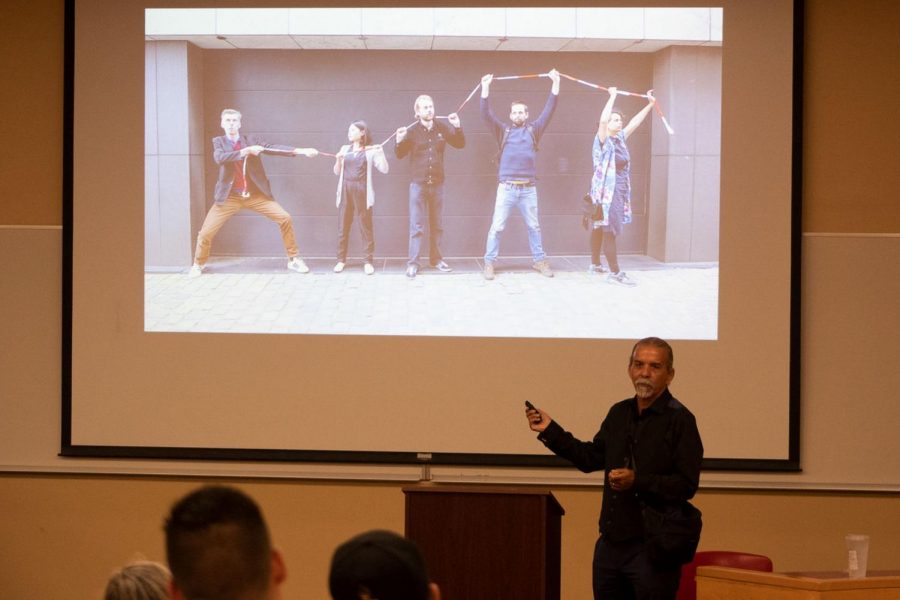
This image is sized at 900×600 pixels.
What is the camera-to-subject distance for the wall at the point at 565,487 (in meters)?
5.44

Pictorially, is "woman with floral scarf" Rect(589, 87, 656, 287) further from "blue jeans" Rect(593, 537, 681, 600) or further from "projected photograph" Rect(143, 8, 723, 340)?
"blue jeans" Rect(593, 537, 681, 600)

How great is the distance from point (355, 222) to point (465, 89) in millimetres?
884

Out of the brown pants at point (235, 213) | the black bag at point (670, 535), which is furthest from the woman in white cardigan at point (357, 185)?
the black bag at point (670, 535)

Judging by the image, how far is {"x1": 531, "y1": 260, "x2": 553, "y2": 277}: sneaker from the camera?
5.57m

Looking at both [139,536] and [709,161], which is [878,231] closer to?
[709,161]

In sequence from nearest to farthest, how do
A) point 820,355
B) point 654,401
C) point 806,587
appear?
1. point 806,587
2. point 654,401
3. point 820,355

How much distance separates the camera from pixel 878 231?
215 inches

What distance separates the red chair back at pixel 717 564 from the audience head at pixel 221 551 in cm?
291

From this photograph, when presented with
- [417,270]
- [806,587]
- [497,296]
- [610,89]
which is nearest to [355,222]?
[417,270]

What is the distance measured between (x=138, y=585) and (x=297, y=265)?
11.5 feet

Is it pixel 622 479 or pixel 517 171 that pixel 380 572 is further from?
A: pixel 517 171

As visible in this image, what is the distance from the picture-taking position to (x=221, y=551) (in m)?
1.65

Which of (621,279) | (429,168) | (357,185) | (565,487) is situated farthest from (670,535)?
(357,185)

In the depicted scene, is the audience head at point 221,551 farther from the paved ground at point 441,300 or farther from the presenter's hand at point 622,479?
the paved ground at point 441,300
